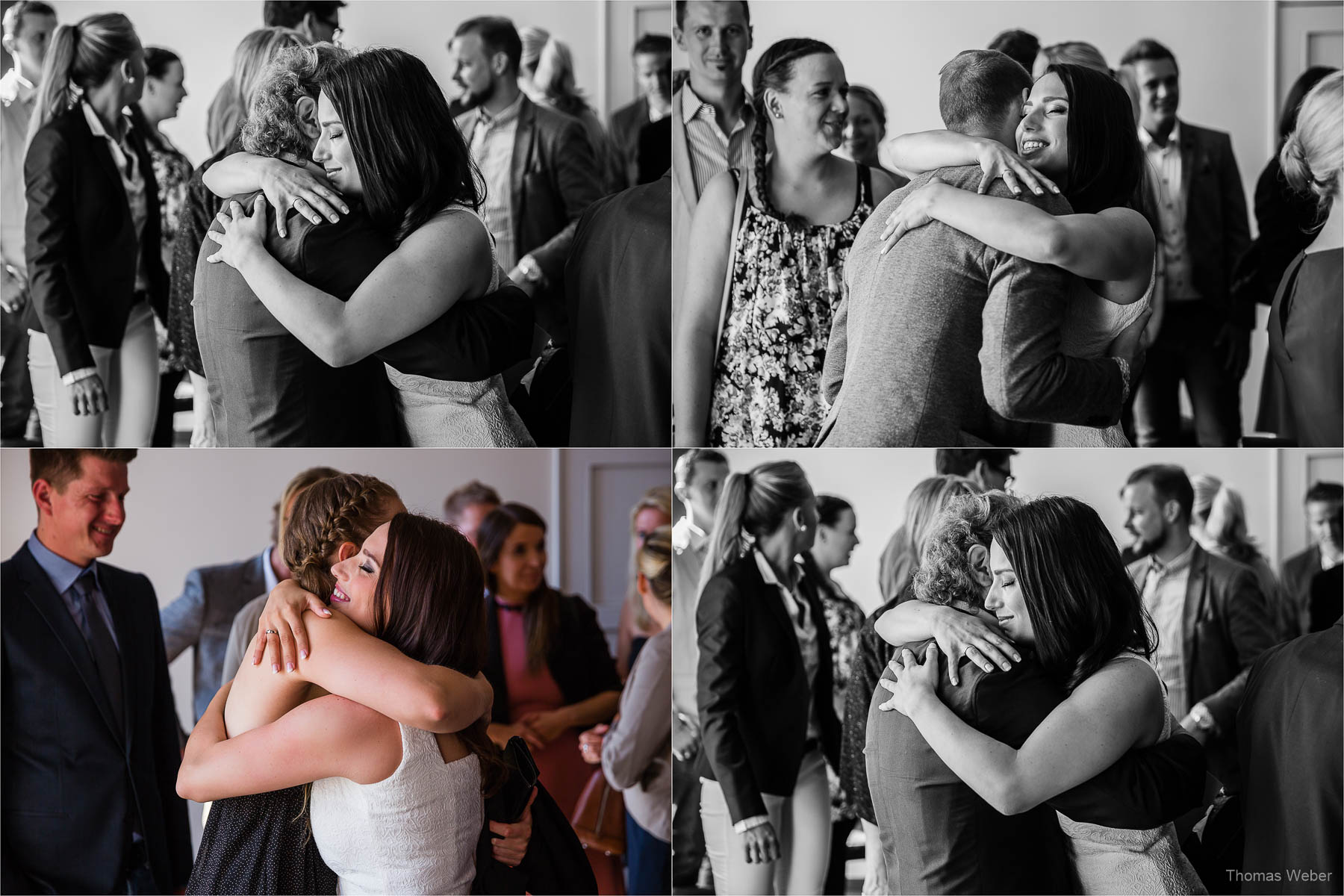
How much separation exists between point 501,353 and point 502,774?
838mm

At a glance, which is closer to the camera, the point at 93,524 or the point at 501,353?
the point at 501,353

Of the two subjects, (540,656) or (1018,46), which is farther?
(540,656)

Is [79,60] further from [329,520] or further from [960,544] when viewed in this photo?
[960,544]

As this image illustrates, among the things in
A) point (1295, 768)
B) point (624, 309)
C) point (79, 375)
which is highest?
point (624, 309)

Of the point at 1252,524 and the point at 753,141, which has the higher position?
the point at 753,141

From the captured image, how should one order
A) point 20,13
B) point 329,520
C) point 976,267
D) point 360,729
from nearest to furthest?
point 360,729 → point 976,267 → point 329,520 → point 20,13

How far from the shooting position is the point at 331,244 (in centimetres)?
220

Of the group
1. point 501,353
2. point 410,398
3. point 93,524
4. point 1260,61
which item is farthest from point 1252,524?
point 93,524

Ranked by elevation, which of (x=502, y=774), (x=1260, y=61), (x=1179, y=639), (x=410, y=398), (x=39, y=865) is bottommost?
(x=39, y=865)

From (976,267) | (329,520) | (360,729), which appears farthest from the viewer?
(329,520)

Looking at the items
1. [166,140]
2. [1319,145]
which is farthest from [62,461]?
[1319,145]

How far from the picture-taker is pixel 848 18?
231 cm

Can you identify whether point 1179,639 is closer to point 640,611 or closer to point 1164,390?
point 1164,390

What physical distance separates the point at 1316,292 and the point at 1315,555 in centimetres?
53
